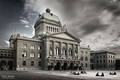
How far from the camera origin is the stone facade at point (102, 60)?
289 feet

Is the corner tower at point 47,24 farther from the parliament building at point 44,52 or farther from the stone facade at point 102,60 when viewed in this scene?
the stone facade at point 102,60

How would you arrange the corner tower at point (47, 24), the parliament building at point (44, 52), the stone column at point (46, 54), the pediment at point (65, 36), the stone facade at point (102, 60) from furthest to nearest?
1. the stone facade at point (102, 60)
2. the corner tower at point (47, 24)
3. the pediment at point (65, 36)
4. the stone column at point (46, 54)
5. the parliament building at point (44, 52)

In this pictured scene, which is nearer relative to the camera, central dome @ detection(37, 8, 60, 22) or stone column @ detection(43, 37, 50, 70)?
stone column @ detection(43, 37, 50, 70)

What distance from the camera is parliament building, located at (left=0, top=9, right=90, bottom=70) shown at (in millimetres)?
58625

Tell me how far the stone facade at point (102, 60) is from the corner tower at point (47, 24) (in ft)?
114

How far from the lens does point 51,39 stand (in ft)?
211

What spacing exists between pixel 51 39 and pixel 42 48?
20.7 ft

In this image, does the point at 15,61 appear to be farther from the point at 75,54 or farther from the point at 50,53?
the point at 75,54

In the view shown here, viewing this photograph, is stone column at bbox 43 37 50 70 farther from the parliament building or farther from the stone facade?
the stone facade

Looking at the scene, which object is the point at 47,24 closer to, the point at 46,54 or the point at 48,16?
the point at 48,16

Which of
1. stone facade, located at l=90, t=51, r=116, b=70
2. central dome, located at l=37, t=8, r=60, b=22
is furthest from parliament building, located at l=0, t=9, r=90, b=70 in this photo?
stone facade, located at l=90, t=51, r=116, b=70

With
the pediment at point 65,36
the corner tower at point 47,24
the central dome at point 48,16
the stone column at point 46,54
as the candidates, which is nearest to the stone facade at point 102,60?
the pediment at point 65,36

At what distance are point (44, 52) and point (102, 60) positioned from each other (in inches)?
1794

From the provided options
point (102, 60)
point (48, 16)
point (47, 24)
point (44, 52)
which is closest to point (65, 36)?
point (47, 24)
